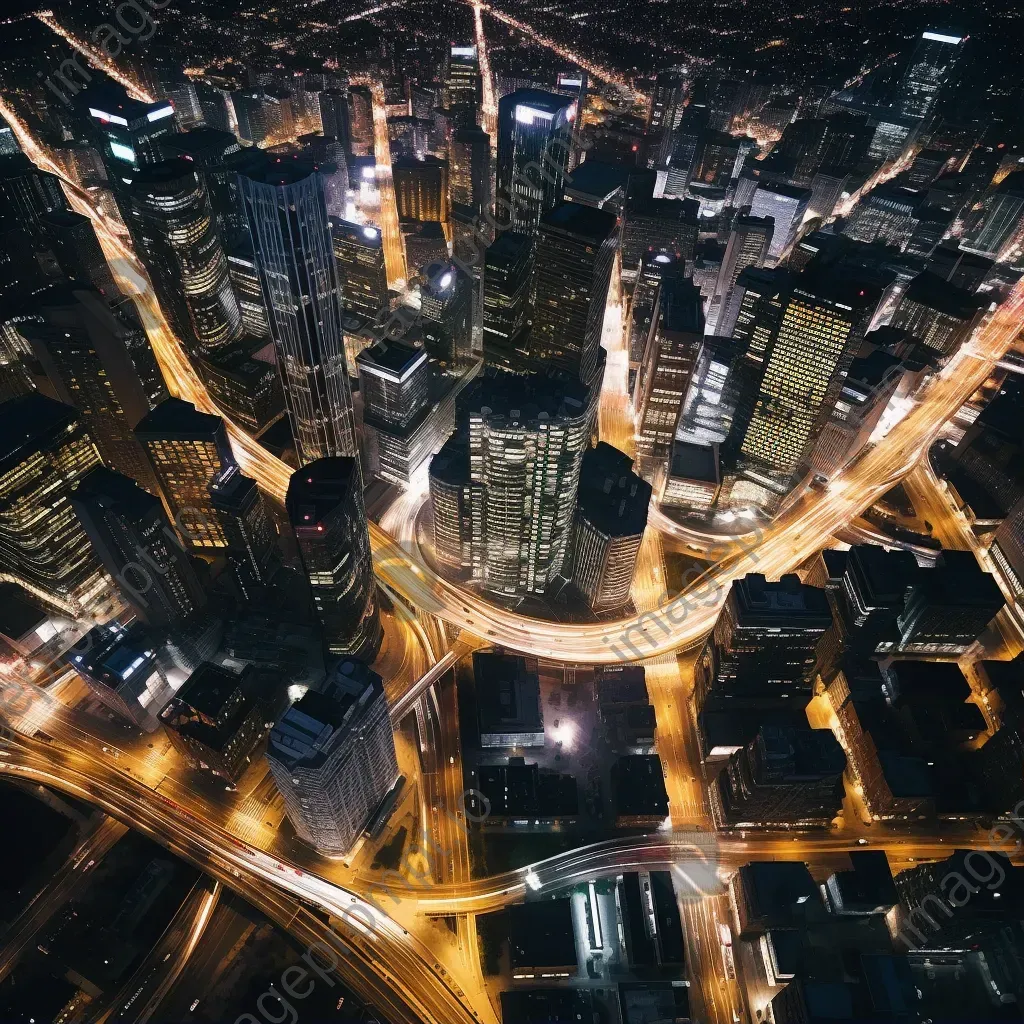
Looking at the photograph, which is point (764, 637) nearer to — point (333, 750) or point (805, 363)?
point (805, 363)

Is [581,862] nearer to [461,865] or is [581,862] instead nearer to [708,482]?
[461,865]

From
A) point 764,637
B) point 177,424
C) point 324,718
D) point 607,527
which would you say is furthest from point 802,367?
point 177,424

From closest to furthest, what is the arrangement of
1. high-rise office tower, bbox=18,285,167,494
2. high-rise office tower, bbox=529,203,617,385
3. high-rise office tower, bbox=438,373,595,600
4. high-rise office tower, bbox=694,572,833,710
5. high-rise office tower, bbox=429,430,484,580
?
1. high-rise office tower, bbox=694,572,833,710
2. high-rise office tower, bbox=438,373,595,600
3. high-rise office tower, bbox=18,285,167,494
4. high-rise office tower, bbox=429,430,484,580
5. high-rise office tower, bbox=529,203,617,385

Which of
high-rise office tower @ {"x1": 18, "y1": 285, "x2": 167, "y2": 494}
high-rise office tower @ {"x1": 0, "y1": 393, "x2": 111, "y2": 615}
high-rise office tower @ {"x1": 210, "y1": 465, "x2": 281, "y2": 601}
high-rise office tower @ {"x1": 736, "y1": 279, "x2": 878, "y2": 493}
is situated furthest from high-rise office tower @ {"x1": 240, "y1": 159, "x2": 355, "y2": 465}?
high-rise office tower @ {"x1": 736, "y1": 279, "x2": 878, "y2": 493}

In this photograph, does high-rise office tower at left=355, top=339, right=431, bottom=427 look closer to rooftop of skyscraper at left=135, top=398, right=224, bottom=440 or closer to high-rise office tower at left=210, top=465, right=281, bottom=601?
rooftop of skyscraper at left=135, top=398, right=224, bottom=440

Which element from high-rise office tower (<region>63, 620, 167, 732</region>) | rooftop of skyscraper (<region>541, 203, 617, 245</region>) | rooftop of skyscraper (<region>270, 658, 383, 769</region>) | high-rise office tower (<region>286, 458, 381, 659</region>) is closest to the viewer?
rooftop of skyscraper (<region>270, 658, 383, 769</region>)

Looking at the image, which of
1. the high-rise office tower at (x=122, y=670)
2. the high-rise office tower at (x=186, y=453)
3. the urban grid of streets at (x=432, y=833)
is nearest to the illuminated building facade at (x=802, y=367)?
the urban grid of streets at (x=432, y=833)
